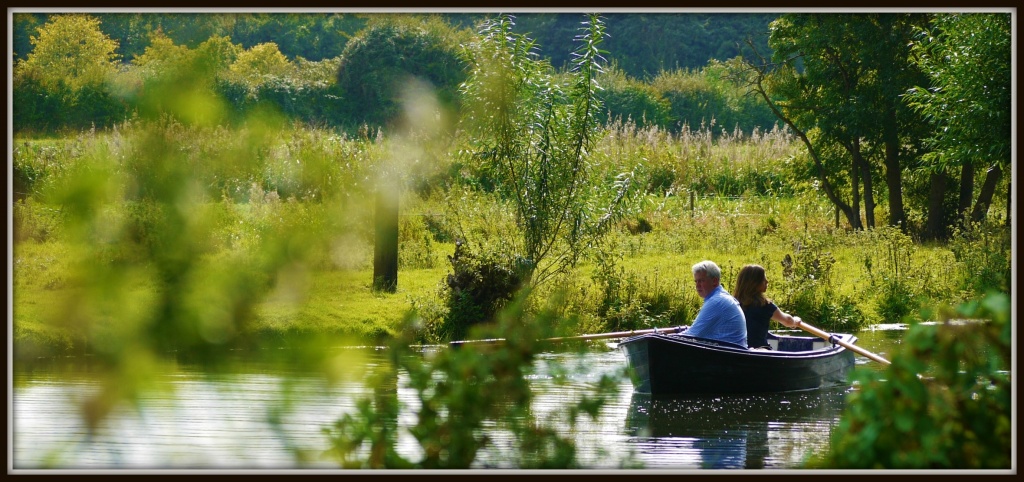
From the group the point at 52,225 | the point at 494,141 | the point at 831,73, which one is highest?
the point at 831,73

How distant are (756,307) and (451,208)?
392 cm

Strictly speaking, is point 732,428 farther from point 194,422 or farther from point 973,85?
point 973,85

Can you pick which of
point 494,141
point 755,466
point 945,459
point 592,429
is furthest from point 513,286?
point 945,459

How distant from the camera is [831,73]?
1891 centimetres

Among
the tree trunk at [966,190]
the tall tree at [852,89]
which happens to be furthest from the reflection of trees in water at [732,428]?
the tree trunk at [966,190]

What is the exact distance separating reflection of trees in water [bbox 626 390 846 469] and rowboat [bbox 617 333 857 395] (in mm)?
109

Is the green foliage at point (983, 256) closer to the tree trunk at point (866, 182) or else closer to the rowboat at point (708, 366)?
the tree trunk at point (866, 182)

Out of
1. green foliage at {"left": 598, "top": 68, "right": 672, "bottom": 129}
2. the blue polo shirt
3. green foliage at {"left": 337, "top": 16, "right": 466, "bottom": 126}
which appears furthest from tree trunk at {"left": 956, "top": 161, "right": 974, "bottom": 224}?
the blue polo shirt

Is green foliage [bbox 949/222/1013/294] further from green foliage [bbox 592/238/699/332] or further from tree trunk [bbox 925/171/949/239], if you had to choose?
green foliage [bbox 592/238/699/332]

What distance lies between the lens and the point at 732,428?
8336mm

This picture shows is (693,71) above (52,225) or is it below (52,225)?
above

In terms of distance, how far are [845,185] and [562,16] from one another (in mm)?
8184

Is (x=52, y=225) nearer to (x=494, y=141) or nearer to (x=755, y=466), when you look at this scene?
(x=755, y=466)

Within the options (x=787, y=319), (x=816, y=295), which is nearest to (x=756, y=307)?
(x=787, y=319)
